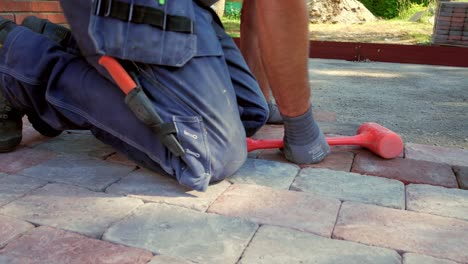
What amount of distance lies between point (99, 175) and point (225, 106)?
1.48 ft

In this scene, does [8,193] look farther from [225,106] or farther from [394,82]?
[394,82]

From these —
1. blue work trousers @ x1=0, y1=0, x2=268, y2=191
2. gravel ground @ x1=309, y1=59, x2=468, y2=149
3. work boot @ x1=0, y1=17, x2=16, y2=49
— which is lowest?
gravel ground @ x1=309, y1=59, x2=468, y2=149

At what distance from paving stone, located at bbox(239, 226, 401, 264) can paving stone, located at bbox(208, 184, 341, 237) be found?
0.05 m

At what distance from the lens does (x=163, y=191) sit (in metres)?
1.36

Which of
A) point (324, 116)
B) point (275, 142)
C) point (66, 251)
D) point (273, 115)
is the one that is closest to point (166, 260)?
point (66, 251)

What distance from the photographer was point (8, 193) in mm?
1305

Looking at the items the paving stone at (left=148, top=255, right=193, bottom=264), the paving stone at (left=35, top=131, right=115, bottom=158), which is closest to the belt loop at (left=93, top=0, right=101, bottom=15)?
the paving stone at (left=35, top=131, right=115, bottom=158)

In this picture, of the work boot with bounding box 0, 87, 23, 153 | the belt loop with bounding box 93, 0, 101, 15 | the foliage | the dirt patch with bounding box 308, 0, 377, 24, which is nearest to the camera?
the belt loop with bounding box 93, 0, 101, 15

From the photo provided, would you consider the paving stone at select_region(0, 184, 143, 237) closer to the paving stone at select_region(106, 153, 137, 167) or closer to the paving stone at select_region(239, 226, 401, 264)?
the paving stone at select_region(106, 153, 137, 167)

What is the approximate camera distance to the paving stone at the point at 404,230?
3.56ft

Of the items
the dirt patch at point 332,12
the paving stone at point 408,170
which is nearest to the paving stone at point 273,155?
the paving stone at point 408,170

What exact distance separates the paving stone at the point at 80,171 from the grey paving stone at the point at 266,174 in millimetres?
369

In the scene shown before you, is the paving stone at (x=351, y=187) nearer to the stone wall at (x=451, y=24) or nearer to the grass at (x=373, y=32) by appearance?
the stone wall at (x=451, y=24)

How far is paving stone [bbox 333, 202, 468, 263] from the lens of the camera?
1086 mm
